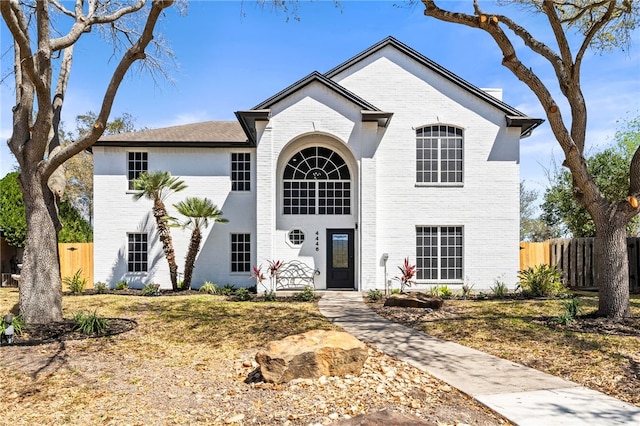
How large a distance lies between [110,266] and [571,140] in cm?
1614

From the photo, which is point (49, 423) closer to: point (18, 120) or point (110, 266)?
point (18, 120)

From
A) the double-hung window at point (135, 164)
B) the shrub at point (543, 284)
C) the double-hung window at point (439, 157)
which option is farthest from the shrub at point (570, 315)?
the double-hung window at point (135, 164)

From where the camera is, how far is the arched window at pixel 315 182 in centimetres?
1644

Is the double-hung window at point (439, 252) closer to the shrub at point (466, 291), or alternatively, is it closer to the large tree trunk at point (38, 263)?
the shrub at point (466, 291)

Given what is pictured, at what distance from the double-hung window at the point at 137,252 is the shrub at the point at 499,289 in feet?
43.4

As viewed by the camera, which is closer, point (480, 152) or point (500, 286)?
point (500, 286)

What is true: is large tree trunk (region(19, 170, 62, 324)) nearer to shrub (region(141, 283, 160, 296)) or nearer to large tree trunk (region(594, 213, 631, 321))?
shrub (region(141, 283, 160, 296))

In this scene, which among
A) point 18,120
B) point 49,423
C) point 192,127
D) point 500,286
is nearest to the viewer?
point 49,423

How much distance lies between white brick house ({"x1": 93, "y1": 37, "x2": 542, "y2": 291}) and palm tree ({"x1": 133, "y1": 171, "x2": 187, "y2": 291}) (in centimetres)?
104

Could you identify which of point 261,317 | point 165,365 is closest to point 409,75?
point 261,317

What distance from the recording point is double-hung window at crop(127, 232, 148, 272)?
56.0 feet

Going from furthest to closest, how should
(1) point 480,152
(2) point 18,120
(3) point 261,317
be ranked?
(1) point 480,152 → (3) point 261,317 → (2) point 18,120

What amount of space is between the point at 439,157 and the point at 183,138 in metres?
10.1

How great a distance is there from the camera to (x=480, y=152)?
1622 centimetres
